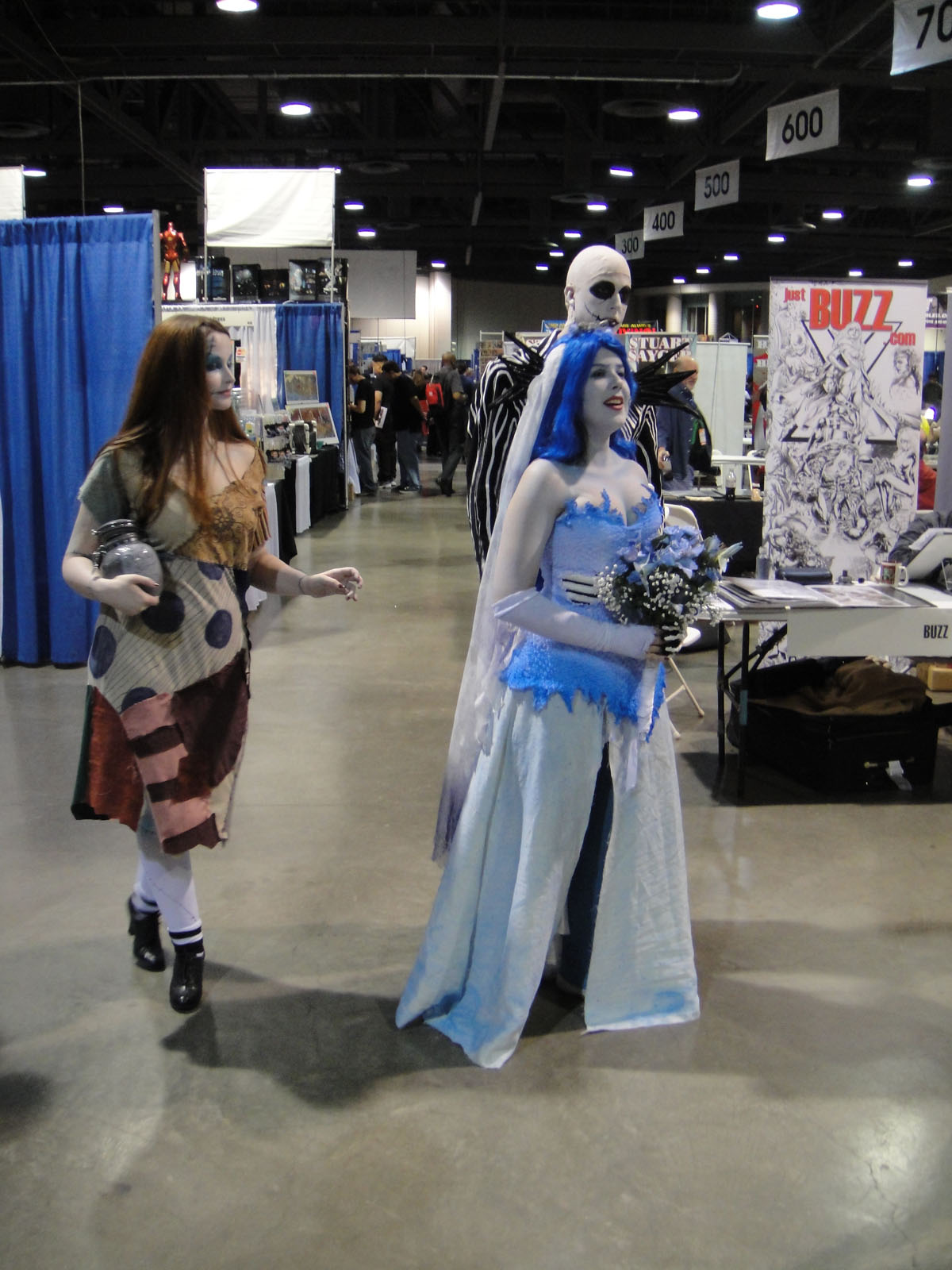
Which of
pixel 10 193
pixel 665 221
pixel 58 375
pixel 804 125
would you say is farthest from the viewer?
pixel 665 221

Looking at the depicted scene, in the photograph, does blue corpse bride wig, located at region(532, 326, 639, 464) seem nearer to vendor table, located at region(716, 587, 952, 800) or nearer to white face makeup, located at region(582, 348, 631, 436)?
white face makeup, located at region(582, 348, 631, 436)

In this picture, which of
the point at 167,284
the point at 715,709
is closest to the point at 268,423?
the point at 167,284

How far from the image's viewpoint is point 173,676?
2441mm

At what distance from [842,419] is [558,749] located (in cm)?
354

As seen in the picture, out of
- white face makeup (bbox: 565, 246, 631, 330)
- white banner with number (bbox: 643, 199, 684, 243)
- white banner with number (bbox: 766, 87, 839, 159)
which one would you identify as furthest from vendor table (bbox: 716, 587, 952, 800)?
white banner with number (bbox: 643, 199, 684, 243)

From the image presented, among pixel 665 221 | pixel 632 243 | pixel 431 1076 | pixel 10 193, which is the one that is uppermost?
pixel 632 243

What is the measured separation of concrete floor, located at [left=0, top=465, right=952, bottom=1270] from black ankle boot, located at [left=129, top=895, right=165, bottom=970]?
4cm

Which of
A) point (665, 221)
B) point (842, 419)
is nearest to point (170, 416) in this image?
point (842, 419)

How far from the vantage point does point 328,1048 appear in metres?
2.49

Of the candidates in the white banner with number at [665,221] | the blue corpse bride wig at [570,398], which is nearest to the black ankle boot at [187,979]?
the blue corpse bride wig at [570,398]

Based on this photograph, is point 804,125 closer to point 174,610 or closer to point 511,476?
point 511,476

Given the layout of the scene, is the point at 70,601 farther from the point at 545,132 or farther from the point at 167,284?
the point at 545,132

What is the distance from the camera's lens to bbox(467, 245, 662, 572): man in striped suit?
284 cm

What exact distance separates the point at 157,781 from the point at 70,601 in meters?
3.35
